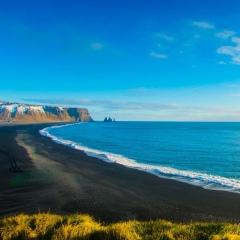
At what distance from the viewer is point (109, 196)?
18.4 m

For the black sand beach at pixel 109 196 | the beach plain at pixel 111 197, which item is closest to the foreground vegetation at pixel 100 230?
the beach plain at pixel 111 197

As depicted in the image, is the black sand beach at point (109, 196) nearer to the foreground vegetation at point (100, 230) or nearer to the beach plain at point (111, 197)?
the beach plain at point (111, 197)

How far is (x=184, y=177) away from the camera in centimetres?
2486

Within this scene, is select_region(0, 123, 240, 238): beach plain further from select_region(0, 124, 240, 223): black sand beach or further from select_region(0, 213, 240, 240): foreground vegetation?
select_region(0, 213, 240, 240): foreground vegetation

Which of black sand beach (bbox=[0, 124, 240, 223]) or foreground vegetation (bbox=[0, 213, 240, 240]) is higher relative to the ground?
foreground vegetation (bbox=[0, 213, 240, 240])

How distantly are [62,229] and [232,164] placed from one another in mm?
28912

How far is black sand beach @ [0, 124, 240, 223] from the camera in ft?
49.6

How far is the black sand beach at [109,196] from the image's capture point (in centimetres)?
1512

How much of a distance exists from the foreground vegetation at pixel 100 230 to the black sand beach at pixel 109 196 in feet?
15.5

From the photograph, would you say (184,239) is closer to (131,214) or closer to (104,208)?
(131,214)

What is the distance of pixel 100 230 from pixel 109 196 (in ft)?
31.8

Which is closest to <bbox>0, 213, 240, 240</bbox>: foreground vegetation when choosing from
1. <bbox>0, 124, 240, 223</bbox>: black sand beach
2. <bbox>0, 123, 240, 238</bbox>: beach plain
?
<bbox>0, 123, 240, 238</bbox>: beach plain

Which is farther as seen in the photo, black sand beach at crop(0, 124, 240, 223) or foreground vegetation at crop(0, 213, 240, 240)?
black sand beach at crop(0, 124, 240, 223)

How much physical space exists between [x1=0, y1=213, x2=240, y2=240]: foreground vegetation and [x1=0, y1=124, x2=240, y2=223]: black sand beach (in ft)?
15.5
